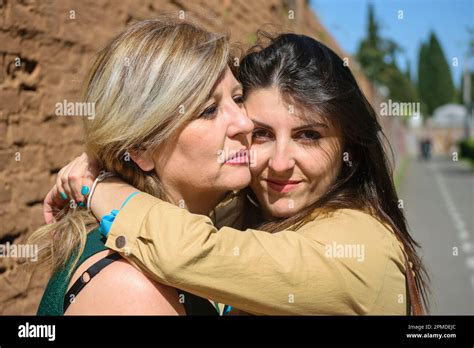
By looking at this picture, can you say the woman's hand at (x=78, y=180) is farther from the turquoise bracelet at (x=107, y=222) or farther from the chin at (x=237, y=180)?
the chin at (x=237, y=180)

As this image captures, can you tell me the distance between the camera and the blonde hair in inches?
77.9

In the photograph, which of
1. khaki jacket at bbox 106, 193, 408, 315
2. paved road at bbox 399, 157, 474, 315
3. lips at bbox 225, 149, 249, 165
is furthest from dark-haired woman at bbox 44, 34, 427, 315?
paved road at bbox 399, 157, 474, 315

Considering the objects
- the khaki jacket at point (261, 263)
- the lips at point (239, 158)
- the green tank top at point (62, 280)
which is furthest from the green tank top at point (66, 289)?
the lips at point (239, 158)

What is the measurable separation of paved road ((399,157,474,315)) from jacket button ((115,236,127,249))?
2647mm

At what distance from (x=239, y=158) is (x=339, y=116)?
1.40ft

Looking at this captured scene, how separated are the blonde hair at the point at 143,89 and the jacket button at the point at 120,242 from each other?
173 mm

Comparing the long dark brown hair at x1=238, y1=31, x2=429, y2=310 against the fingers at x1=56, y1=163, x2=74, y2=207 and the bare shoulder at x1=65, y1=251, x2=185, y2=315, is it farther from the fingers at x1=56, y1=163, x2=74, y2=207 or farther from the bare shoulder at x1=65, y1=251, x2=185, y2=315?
the fingers at x1=56, y1=163, x2=74, y2=207

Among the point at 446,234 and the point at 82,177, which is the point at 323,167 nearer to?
the point at 82,177

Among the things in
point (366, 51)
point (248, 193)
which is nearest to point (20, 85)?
point (248, 193)

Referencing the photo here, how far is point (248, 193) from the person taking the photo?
2.72 m

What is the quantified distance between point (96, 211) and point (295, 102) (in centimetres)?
81

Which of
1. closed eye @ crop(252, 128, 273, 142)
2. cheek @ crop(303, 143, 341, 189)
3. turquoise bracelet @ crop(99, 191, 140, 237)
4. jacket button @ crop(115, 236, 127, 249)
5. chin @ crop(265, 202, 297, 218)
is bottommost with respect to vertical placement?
jacket button @ crop(115, 236, 127, 249)

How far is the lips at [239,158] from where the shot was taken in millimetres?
2191
